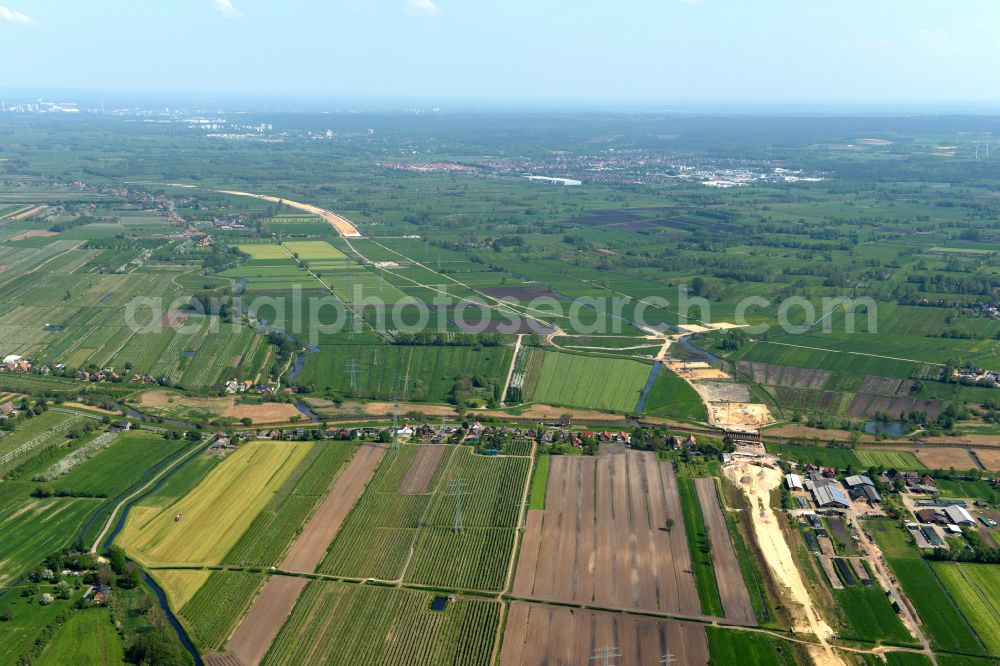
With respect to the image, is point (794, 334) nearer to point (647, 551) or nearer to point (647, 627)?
point (647, 551)

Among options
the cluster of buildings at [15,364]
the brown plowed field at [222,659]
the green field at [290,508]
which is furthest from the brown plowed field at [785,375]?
the cluster of buildings at [15,364]

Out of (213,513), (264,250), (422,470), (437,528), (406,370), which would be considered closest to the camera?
(437,528)

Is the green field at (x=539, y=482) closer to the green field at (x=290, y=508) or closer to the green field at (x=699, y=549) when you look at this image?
the green field at (x=699, y=549)

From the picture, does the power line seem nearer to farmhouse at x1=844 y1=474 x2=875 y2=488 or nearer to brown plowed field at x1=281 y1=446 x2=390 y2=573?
brown plowed field at x1=281 y1=446 x2=390 y2=573

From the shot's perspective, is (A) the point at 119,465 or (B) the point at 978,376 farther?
(B) the point at 978,376

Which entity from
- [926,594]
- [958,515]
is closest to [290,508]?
[926,594]

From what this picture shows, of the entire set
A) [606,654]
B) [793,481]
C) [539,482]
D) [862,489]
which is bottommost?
[539,482]

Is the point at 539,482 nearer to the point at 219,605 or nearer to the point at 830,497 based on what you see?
the point at 830,497

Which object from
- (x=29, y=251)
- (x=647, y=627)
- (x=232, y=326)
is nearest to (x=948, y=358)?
(x=647, y=627)
